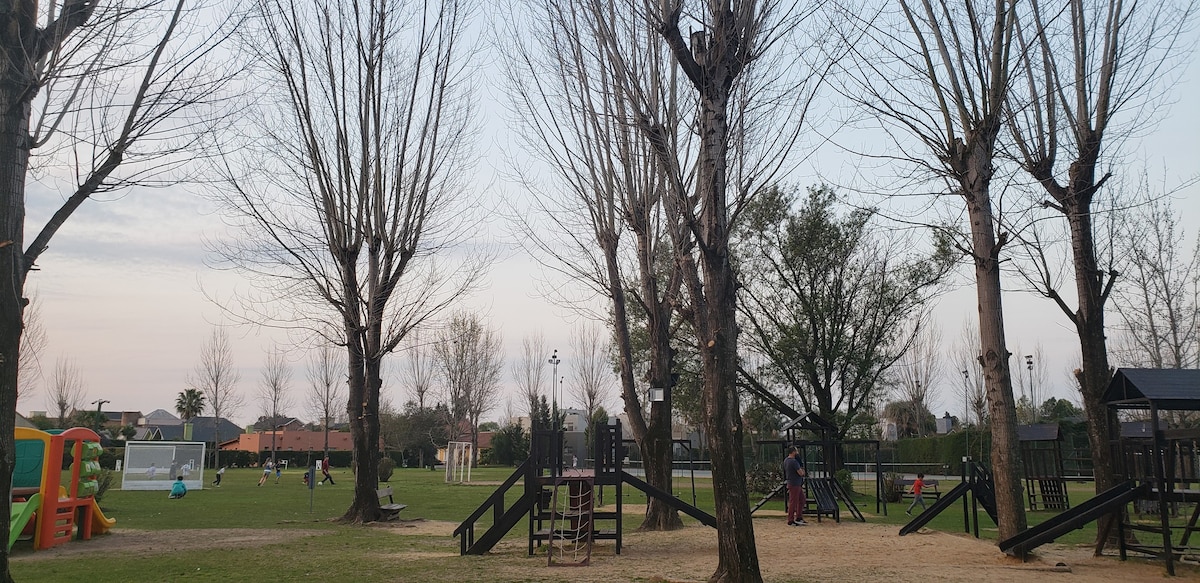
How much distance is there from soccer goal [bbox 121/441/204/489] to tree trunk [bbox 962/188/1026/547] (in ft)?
85.0

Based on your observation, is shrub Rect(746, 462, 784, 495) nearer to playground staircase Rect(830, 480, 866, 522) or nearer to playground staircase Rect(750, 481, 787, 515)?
playground staircase Rect(750, 481, 787, 515)

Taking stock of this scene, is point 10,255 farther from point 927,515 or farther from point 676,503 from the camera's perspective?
point 927,515

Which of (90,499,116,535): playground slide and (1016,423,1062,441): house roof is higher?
(1016,423,1062,441): house roof

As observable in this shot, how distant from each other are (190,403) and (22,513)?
208 ft

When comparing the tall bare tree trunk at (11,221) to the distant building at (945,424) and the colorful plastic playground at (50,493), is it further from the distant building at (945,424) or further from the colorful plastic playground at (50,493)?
the distant building at (945,424)

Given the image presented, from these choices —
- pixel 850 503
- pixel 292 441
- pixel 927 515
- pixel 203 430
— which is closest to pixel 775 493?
pixel 850 503

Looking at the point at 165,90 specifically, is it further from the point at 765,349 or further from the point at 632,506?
the point at 765,349

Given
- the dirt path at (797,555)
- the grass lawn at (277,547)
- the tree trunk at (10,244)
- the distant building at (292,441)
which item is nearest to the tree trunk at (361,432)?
the grass lawn at (277,547)

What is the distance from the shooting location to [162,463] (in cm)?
3003

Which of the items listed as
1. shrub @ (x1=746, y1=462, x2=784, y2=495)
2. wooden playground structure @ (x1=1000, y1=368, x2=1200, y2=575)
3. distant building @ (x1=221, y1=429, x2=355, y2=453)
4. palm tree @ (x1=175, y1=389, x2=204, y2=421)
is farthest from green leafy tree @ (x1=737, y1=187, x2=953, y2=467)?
palm tree @ (x1=175, y1=389, x2=204, y2=421)

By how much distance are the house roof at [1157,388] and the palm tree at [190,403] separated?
232 feet

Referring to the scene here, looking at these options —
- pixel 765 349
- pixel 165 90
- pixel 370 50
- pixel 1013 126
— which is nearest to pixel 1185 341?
pixel 765 349

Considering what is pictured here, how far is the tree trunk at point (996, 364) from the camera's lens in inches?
407

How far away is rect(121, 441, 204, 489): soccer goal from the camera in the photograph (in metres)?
→ 28.9
